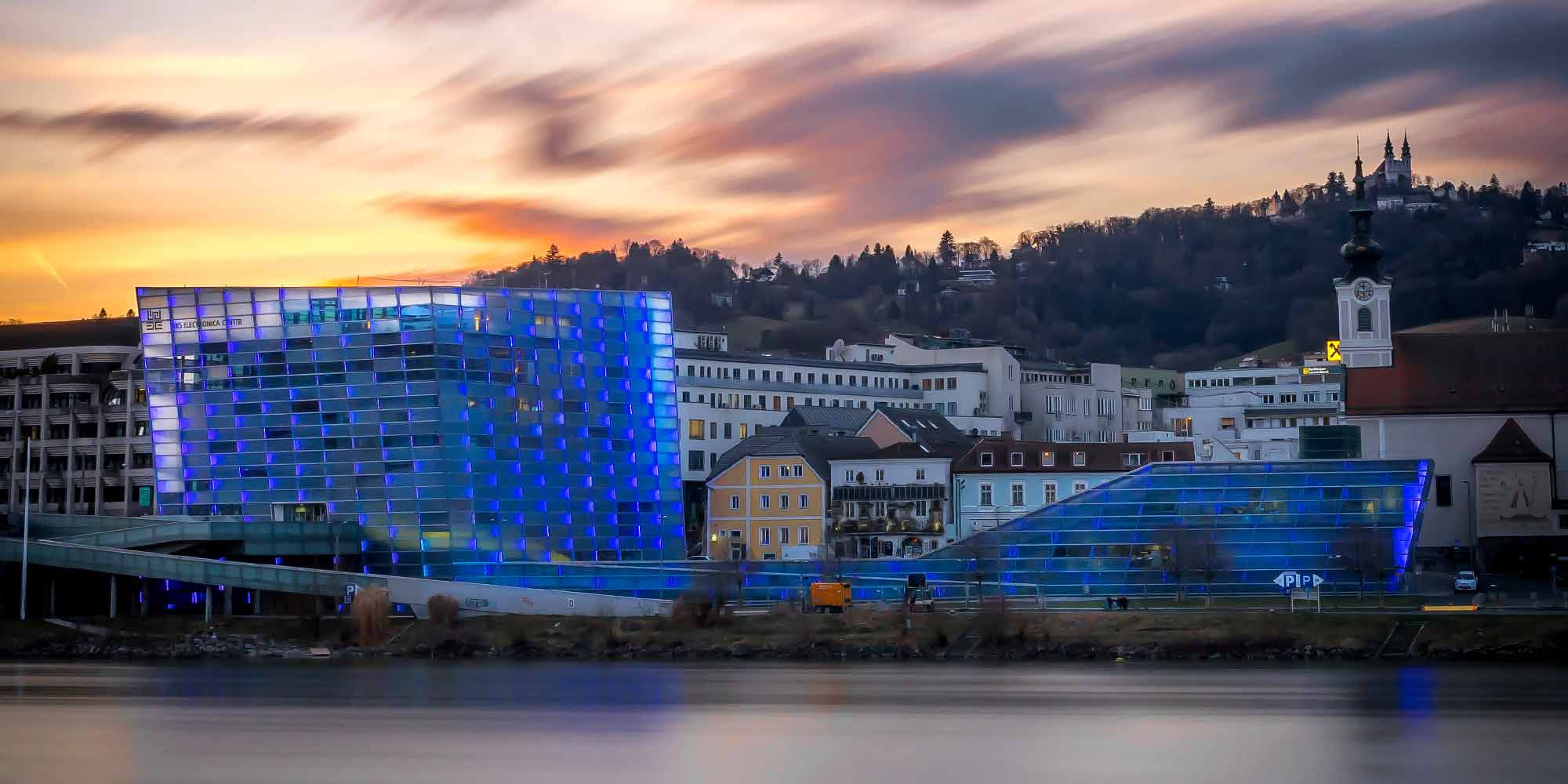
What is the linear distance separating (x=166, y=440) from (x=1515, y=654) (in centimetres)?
6548

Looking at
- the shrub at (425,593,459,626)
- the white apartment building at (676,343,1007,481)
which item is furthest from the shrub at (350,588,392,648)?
the white apartment building at (676,343,1007,481)

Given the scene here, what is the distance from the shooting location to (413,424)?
4168 inches

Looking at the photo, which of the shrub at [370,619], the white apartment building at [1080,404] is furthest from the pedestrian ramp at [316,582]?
the white apartment building at [1080,404]

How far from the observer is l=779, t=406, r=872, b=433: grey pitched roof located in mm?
143375

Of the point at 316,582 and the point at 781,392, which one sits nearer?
the point at 316,582

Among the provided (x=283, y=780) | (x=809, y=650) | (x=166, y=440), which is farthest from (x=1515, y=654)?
(x=166, y=440)

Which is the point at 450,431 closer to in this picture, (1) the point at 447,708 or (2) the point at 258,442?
(2) the point at 258,442

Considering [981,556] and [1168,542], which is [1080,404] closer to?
[1168,542]

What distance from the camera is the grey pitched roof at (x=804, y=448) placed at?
4774 inches

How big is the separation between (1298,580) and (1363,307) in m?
36.4

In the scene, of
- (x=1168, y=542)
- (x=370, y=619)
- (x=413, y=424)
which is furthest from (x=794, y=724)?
(x=413, y=424)

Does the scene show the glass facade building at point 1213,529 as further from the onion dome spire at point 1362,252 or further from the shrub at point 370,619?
the onion dome spire at point 1362,252

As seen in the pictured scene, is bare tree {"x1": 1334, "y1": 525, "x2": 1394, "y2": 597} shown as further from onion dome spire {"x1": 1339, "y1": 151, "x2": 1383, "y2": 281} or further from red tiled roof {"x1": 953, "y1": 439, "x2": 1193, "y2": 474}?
onion dome spire {"x1": 1339, "y1": 151, "x2": 1383, "y2": 281}

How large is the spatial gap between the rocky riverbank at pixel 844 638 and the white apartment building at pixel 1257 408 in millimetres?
69216
